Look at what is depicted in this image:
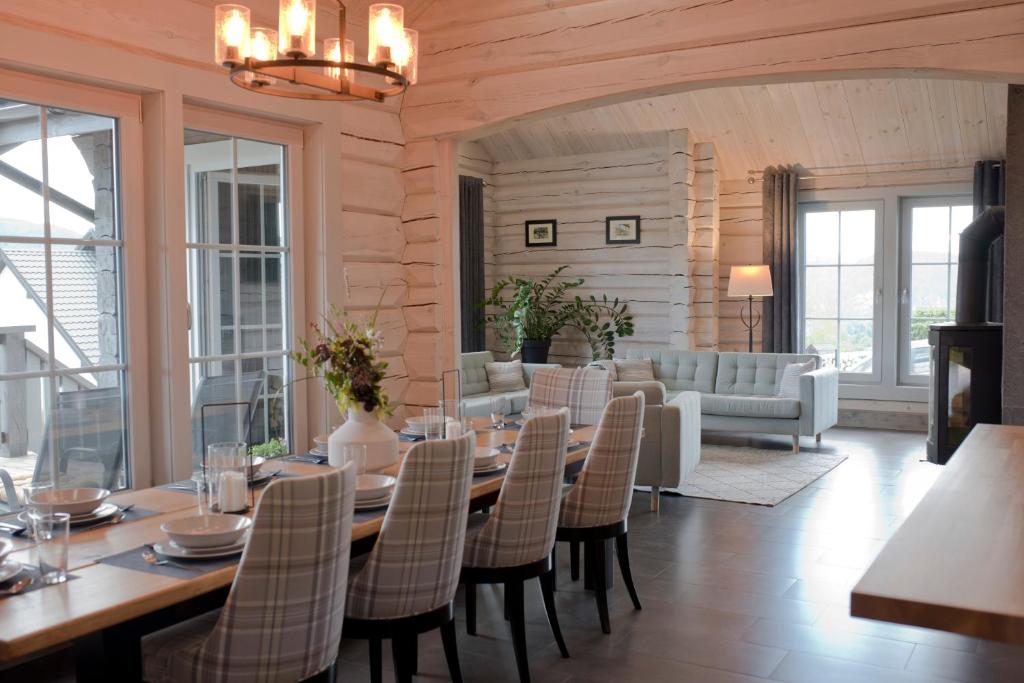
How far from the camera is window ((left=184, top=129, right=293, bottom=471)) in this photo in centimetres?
410

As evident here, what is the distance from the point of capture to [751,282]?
28.3 feet

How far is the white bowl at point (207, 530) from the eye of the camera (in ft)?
7.25

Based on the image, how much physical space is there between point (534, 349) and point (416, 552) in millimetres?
6928

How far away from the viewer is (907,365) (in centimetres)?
900

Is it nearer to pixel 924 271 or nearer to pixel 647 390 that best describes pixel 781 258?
pixel 924 271

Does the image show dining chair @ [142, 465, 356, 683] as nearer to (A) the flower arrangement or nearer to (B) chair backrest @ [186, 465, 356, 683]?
(B) chair backrest @ [186, 465, 356, 683]

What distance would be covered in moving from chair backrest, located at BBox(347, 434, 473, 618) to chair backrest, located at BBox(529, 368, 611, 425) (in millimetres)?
1978

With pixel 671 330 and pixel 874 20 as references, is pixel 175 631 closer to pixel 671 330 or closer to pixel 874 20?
pixel 874 20

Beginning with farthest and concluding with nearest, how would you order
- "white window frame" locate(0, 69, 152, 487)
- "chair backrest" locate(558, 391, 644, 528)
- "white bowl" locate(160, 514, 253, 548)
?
1. "white window frame" locate(0, 69, 152, 487)
2. "chair backrest" locate(558, 391, 644, 528)
3. "white bowl" locate(160, 514, 253, 548)

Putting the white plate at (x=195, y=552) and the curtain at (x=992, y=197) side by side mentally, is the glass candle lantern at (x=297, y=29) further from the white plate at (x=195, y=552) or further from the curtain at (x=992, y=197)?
the curtain at (x=992, y=197)

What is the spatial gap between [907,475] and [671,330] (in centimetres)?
303

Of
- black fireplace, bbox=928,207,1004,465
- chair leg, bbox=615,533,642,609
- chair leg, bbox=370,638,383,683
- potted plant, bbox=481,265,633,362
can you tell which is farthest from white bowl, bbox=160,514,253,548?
potted plant, bbox=481,265,633,362

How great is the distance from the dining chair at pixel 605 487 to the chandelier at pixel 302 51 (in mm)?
1435

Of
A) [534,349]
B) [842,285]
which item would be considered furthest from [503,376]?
[842,285]
